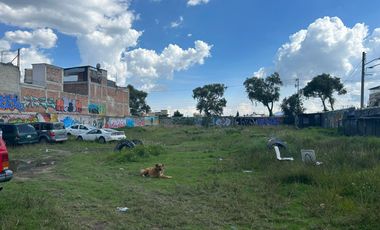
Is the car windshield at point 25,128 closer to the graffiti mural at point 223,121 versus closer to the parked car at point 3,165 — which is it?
the parked car at point 3,165

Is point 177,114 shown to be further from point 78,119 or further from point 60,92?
point 60,92

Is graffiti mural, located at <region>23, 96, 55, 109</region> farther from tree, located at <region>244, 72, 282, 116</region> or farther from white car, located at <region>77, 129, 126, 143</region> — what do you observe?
tree, located at <region>244, 72, 282, 116</region>

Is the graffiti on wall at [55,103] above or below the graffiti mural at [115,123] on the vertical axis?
above

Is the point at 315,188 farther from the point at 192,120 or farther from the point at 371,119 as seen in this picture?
the point at 192,120

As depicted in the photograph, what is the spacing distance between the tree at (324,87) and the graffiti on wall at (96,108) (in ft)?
128

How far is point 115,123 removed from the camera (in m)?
52.5

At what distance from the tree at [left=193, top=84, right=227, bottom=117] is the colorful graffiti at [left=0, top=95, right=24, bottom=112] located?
6314 centimetres

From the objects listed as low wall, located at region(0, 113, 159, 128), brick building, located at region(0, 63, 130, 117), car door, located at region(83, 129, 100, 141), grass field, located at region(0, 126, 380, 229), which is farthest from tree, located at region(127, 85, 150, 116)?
grass field, located at region(0, 126, 380, 229)

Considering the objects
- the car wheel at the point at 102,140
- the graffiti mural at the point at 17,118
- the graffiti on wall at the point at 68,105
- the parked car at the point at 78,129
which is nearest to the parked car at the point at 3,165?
the car wheel at the point at 102,140

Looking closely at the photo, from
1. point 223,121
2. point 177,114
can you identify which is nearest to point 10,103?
point 223,121

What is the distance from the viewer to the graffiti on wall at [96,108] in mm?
51969

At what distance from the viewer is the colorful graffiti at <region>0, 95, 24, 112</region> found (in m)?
33.0

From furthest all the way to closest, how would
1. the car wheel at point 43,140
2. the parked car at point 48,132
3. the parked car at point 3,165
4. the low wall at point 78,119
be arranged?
the low wall at point 78,119
the car wheel at point 43,140
the parked car at point 48,132
the parked car at point 3,165

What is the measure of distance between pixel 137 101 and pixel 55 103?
57.4m
